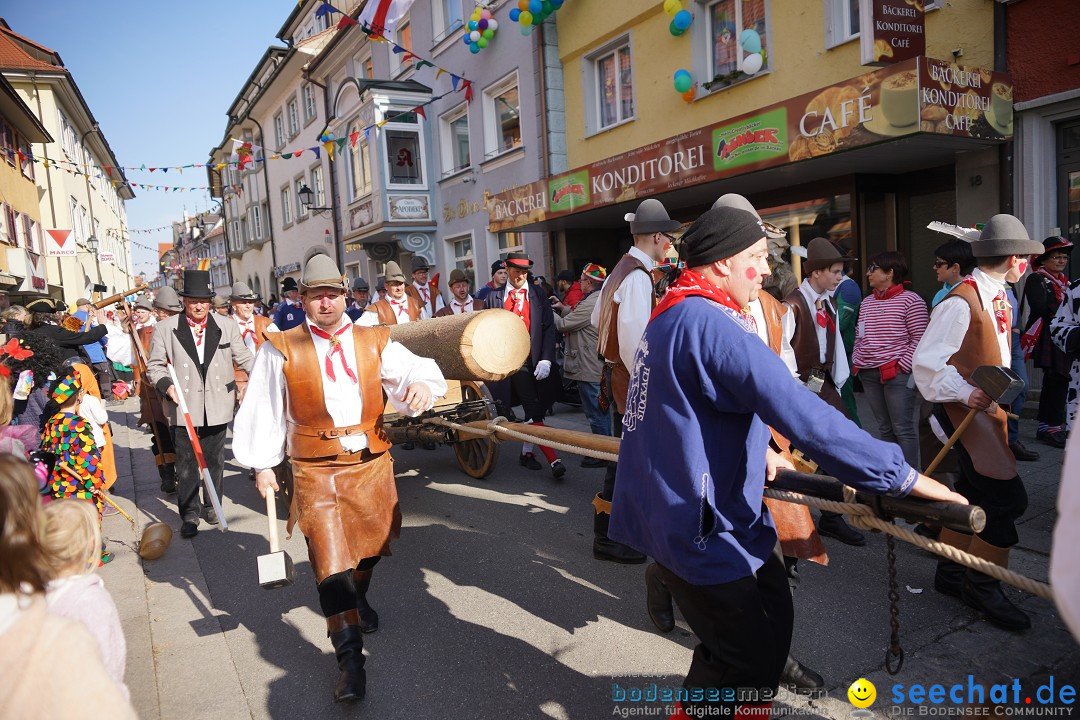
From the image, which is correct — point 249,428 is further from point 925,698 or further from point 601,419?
point 601,419

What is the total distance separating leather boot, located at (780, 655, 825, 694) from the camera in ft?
9.19

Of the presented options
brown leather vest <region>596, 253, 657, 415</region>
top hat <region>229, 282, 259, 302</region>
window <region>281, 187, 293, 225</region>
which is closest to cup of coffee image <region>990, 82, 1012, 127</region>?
brown leather vest <region>596, 253, 657, 415</region>

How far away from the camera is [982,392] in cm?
312

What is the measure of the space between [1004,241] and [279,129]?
97.6ft

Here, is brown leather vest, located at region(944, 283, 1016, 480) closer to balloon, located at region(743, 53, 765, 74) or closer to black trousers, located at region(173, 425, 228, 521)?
black trousers, located at region(173, 425, 228, 521)

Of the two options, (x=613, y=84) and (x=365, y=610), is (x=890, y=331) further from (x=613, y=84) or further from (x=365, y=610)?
(x=613, y=84)

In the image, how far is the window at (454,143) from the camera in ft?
57.4

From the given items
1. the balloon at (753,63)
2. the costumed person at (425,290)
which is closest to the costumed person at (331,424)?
the costumed person at (425,290)

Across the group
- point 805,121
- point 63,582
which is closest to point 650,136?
point 805,121

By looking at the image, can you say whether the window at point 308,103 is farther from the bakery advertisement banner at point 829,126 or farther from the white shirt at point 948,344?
the white shirt at point 948,344

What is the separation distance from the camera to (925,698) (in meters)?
2.71

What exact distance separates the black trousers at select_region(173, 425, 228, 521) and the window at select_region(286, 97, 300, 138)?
75.6 ft

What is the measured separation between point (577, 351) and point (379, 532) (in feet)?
11.4

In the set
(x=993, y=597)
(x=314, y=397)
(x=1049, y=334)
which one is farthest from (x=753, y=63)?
(x=314, y=397)
